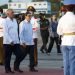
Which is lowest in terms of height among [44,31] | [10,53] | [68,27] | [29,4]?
[44,31]

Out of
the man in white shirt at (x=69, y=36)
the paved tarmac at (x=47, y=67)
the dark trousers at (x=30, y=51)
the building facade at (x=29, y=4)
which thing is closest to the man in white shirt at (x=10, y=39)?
the dark trousers at (x=30, y=51)

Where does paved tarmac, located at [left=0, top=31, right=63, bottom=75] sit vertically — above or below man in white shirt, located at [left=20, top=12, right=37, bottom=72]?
below

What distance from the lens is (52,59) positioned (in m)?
17.6

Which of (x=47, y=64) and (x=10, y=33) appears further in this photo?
(x=47, y=64)

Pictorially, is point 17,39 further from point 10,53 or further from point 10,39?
point 10,53

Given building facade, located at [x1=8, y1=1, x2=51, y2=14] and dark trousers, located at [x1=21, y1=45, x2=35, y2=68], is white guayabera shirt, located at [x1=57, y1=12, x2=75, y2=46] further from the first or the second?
building facade, located at [x1=8, y1=1, x2=51, y2=14]

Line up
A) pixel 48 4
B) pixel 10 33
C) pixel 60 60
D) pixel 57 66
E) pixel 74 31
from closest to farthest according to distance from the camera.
A: pixel 74 31 < pixel 10 33 < pixel 57 66 < pixel 60 60 < pixel 48 4

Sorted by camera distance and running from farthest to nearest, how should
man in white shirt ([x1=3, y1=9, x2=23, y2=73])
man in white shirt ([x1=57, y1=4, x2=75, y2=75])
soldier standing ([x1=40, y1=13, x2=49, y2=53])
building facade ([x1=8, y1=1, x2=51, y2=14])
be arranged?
building facade ([x1=8, y1=1, x2=51, y2=14]) → soldier standing ([x1=40, y1=13, x2=49, y2=53]) → man in white shirt ([x1=3, y1=9, x2=23, y2=73]) → man in white shirt ([x1=57, y1=4, x2=75, y2=75])

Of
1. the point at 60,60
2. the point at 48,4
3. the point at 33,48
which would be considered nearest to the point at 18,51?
the point at 33,48

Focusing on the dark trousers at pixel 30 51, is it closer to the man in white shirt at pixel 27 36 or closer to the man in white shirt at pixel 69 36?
the man in white shirt at pixel 27 36

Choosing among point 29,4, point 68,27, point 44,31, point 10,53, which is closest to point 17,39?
point 10,53

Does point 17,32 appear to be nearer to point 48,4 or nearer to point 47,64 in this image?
point 47,64

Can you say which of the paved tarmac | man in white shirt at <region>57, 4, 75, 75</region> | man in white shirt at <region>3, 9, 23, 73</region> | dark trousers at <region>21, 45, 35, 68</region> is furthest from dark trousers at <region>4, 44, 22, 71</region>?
man in white shirt at <region>57, 4, 75, 75</region>

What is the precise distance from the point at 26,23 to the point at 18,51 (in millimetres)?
844
